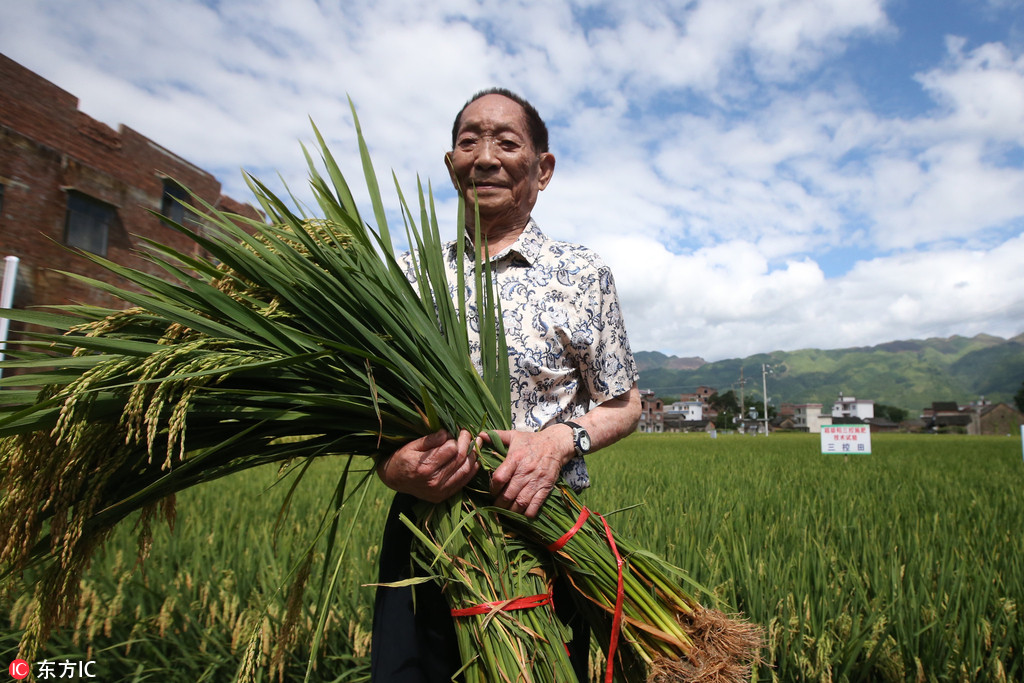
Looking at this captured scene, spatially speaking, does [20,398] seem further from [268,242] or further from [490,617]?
[490,617]

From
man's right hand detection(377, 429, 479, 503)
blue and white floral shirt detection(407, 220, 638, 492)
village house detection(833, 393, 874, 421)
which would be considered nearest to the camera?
man's right hand detection(377, 429, 479, 503)

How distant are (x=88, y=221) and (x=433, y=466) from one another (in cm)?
1624

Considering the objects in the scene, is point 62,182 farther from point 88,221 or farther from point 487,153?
point 487,153

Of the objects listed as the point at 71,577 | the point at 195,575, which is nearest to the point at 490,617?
the point at 71,577

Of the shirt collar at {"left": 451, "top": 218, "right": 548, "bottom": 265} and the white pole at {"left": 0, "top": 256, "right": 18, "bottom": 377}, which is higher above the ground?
the white pole at {"left": 0, "top": 256, "right": 18, "bottom": 377}

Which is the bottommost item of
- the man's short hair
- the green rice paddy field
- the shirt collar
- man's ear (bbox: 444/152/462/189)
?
the green rice paddy field

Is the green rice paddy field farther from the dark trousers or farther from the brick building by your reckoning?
the brick building

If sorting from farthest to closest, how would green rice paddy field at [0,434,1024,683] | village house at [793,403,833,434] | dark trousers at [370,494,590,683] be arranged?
village house at [793,403,833,434], green rice paddy field at [0,434,1024,683], dark trousers at [370,494,590,683]

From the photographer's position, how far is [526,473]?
3.42 feet

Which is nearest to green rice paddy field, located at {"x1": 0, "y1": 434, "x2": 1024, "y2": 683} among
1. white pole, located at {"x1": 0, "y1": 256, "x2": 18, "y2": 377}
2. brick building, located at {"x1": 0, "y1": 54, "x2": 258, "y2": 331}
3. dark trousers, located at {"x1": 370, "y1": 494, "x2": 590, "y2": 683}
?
dark trousers, located at {"x1": 370, "y1": 494, "x2": 590, "y2": 683}

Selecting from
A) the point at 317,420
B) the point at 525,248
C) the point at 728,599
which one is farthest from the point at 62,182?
the point at 728,599

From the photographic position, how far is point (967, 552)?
2904mm

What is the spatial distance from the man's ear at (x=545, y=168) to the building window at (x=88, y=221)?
14756 mm

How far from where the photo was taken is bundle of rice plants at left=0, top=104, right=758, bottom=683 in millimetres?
834
